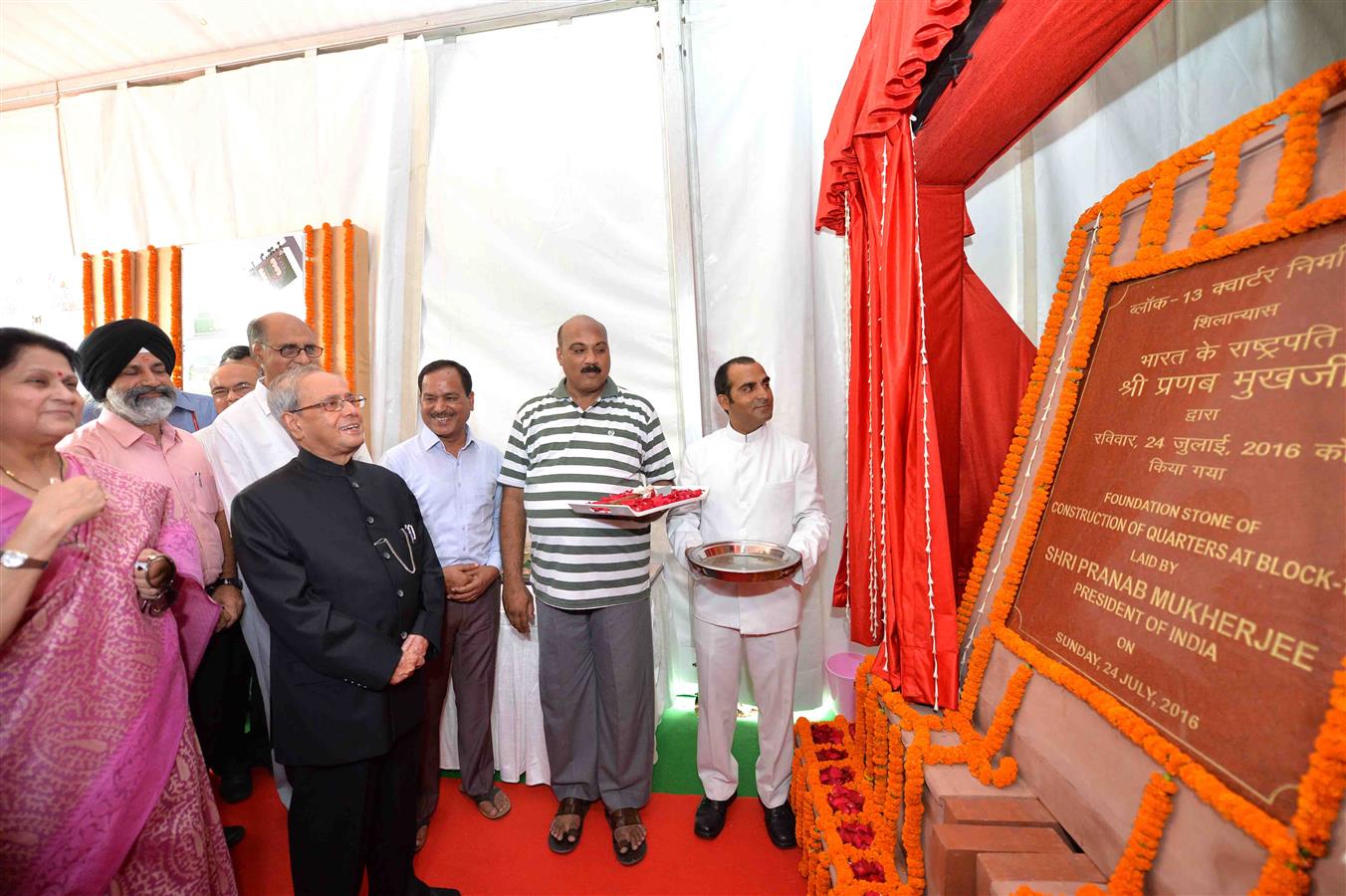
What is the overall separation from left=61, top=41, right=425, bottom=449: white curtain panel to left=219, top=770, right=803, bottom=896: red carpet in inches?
78.6

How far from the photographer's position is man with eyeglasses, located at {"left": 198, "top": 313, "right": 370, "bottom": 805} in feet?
8.61

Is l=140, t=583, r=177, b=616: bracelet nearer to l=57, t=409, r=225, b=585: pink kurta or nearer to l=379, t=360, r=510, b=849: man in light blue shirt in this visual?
l=57, t=409, r=225, b=585: pink kurta

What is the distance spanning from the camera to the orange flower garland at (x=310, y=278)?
3.57m

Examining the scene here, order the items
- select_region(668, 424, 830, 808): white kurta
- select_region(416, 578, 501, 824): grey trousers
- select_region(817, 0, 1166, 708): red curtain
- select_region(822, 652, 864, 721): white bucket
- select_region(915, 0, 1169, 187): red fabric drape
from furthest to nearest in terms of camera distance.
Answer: select_region(822, 652, 864, 721): white bucket < select_region(416, 578, 501, 824): grey trousers < select_region(668, 424, 830, 808): white kurta < select_region(817, 0, 1166, 708): red curtain < select_region(915, 0, 1169, 187): red fabric drape

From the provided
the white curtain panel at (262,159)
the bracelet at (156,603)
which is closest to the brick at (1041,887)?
the bracelet at (156,603)

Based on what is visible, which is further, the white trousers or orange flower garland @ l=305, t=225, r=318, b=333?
orange flower garland @ l=305, t=225, r=318, b=333

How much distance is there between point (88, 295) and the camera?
12.9ft

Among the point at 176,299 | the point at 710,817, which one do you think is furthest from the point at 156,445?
the point at 710,817

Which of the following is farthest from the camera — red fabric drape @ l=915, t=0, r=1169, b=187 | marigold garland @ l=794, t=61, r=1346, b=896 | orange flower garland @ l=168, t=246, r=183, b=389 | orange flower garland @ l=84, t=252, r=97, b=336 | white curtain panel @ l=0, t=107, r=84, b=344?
white curtain panel @ l=0, t=107, r=84, b=344

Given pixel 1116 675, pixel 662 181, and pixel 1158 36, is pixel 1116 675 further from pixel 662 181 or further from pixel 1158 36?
pixel 1158 36

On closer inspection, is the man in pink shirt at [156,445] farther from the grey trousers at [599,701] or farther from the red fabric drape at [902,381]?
the red fabric drape at [902,381]

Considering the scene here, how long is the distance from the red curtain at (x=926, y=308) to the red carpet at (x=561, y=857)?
923 millimetres

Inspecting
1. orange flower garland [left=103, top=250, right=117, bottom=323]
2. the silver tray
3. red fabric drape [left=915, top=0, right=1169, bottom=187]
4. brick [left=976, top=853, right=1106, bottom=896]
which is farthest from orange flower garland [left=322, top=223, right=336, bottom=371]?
brick [left=976, top=853, right=1106, bottom=896]

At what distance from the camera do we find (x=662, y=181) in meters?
3.32
